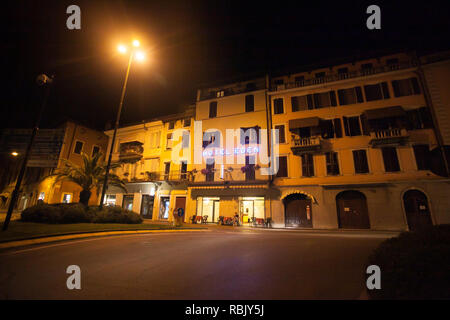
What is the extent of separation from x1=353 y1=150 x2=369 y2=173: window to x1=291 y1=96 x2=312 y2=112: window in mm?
7032

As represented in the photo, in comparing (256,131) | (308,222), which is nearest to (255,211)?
(308,222)

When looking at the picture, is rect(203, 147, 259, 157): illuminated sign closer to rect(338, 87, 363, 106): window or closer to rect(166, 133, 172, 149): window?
rect(166, 133, 172, 149): window

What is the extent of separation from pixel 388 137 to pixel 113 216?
2367 cm

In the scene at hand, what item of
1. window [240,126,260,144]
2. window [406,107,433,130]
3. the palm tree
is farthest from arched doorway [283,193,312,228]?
the palm tree

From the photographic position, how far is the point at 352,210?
739 inches

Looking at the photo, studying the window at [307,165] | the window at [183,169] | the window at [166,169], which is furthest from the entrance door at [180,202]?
the window at [307,165]

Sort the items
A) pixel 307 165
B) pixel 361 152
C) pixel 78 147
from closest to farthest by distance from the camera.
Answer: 1. pixel 361 152
2. pixel 307 165
3. pixel 78 147

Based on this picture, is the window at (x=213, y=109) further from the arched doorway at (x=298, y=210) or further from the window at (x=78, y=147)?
the window at (x=78, y=147)

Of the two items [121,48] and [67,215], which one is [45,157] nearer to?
[67,215]

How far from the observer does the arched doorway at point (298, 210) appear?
19812mm

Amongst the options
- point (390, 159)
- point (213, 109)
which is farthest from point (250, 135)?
point (390, 159)
